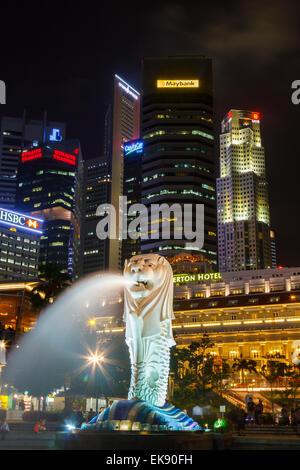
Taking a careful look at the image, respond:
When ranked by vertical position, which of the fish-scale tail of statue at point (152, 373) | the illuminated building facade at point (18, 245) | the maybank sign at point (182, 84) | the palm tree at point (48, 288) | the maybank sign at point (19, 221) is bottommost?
the fish-scale tail of statue at point (152, 373)

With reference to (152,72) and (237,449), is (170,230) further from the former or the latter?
(237,449)

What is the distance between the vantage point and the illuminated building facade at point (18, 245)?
170500mm

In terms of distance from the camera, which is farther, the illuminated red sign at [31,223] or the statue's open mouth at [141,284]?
the illuminated red sign at [31,223]

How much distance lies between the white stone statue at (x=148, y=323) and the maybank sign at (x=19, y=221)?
15056 cm

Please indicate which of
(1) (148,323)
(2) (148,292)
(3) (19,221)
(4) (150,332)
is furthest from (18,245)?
(4) (150,332)

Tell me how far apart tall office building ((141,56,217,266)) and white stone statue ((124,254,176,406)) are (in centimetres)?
13849

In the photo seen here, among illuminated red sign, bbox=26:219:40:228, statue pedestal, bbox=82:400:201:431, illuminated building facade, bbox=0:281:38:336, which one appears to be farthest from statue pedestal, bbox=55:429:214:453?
illuminated red sign, bbox=26:219:40:228

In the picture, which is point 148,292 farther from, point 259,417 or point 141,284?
point 259,417

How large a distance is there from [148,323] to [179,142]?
157274 mm

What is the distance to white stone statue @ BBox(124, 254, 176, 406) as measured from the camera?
2583 centimetres

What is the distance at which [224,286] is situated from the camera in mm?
120375

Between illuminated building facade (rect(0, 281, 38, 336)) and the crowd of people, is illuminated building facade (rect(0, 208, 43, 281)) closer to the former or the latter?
illuminated building facade (rect(0, 281, 38, 336))

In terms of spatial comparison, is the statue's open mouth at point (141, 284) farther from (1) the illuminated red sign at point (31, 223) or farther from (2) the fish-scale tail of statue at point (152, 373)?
(1) the illuminated red sign at point (31, 223)

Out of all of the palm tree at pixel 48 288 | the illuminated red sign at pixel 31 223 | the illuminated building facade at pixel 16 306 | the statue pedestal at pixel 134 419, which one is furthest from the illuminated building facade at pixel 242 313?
the statue pedestal at pixel 134 419
